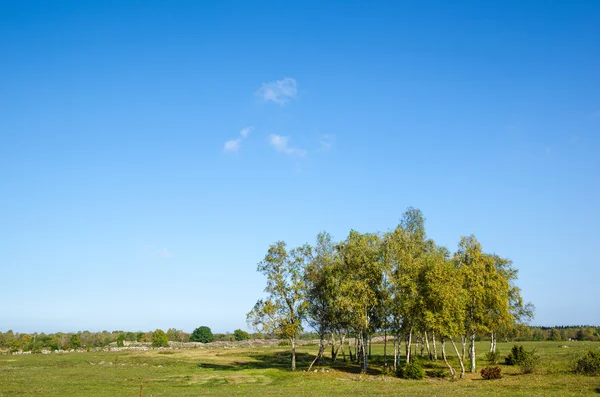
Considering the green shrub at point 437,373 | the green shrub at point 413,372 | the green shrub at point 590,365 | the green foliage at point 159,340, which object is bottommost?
the green foliage at point 159,340

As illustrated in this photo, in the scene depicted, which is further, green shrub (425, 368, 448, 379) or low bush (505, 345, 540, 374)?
green shrub (425, 368, 448, 379)

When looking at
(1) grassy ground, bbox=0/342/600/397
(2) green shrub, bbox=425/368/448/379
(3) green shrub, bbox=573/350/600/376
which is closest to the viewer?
(1) grassy ground, bbox=0/342/600/397

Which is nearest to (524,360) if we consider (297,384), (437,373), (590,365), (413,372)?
(590,365)

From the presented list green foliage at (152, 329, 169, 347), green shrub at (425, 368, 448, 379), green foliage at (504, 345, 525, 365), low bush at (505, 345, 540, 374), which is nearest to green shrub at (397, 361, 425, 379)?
green shrub at (425, 368, 448, 379)

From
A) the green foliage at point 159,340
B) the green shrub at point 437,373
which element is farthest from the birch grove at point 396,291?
the green foliage at point 159,340

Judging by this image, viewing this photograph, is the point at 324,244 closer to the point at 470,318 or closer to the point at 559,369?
the point at 470,318

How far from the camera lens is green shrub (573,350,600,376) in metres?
54.0

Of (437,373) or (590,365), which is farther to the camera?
(437,373)

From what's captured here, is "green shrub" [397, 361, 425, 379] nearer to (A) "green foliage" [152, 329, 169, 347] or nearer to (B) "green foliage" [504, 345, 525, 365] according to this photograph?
(B) "green foliage" [504, 345, 525, 365]

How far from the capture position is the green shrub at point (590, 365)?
54000 mm

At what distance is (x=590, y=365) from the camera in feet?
178

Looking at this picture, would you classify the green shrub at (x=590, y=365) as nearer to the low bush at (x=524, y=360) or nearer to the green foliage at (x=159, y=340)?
the low bush at (x=524, y=360)

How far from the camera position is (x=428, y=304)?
5878cm

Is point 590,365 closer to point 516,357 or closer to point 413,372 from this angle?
point 516,357
